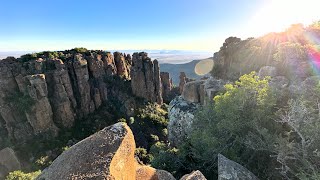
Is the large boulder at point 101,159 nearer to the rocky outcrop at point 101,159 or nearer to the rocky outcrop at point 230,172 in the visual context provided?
the rocky outcrop at point 101,159

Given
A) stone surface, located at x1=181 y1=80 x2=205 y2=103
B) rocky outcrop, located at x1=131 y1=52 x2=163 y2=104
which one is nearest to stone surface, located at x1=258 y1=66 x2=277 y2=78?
stone surface, located at x1=181 y1=80 x2=205 y2=103

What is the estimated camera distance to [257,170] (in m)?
15.2

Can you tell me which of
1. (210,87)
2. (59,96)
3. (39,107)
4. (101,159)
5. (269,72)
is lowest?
(39,107)

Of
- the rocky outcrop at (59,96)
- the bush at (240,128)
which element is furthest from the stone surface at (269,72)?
the rocky outcrop at (59,96)

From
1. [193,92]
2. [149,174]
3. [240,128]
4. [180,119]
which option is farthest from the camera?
[193,92]

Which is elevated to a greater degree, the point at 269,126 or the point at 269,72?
the point at 269,72

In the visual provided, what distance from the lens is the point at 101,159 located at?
9438mm

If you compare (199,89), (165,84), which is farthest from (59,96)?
(165,84)

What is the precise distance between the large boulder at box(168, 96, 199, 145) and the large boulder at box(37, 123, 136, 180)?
826 inches

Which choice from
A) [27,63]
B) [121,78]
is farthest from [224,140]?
[121,78]

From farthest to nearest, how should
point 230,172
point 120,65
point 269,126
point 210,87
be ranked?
point 120,65 → point 210,87 → point 269,126 → point 230,172

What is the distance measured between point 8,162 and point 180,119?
3739cm

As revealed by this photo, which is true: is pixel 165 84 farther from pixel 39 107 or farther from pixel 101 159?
pixel 101 159

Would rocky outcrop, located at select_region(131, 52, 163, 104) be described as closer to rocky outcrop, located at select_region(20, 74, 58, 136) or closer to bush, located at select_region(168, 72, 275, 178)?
rocky outcrop, located at select_region(20, 74, 58, 136)
